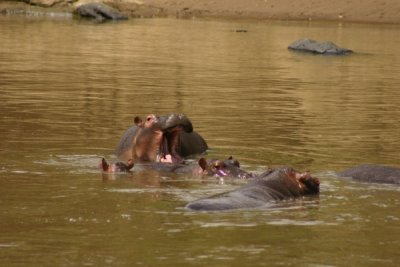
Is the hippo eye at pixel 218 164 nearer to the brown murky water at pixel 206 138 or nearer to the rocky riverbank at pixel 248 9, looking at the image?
the brown murky water at pixel 206 138

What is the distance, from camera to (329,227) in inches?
278

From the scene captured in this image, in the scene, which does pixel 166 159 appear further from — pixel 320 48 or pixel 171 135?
pixel 320 48

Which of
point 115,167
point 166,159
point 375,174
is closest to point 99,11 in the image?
point 166,159

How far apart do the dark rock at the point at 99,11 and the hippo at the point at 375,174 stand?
93.7 feet

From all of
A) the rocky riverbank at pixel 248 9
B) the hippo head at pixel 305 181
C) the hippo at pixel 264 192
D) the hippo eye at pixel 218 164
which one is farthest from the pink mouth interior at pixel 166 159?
the rocky riverbank at pixel 248 9

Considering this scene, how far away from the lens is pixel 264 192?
7.89 meters

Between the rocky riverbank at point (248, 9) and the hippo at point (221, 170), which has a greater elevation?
the rocky riverbank at point (248, 9)

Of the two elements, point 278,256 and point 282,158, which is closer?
point 278,256

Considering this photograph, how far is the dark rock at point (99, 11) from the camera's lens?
37.2 meters

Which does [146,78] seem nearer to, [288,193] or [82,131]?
[82,131]

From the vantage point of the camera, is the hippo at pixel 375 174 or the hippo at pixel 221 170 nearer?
the hippo at pixel 375 174

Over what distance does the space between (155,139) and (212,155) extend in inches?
24.4

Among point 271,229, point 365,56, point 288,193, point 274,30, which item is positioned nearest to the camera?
point 271,229

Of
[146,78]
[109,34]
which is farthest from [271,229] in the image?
[109,34]
